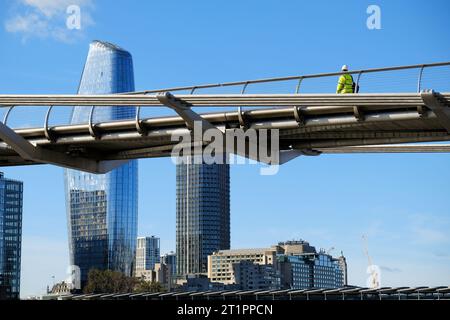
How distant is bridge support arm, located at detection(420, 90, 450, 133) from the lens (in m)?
27.6

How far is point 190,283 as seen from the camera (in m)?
170


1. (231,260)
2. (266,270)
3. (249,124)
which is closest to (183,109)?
(249,124)

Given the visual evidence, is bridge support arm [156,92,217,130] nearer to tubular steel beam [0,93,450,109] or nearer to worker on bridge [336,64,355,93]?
tubular steel beam [0,93,450,109]

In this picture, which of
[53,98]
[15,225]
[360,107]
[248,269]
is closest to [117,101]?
[53,98]

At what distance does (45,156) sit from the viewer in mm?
38844

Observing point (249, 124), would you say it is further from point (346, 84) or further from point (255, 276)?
point (255, 276)

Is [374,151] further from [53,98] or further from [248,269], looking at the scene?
[248,269]

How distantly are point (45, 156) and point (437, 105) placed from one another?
17777 millimetres

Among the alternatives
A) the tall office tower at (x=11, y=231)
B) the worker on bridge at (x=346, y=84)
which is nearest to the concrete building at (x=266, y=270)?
the tall office tower at (x=11, y=231)

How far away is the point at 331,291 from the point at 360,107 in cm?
690

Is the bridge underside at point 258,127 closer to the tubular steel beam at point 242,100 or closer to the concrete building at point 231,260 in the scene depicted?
the tubular steel beam at point 242,100

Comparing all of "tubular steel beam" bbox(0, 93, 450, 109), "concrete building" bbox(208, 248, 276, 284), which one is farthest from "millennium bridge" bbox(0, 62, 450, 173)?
"concrete building" bbox(208, 248, 276, 284)

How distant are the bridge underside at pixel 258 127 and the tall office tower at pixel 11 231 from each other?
119m

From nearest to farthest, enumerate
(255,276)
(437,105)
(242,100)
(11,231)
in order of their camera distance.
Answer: (437,105), (242,100), (11,231), (255,276)
